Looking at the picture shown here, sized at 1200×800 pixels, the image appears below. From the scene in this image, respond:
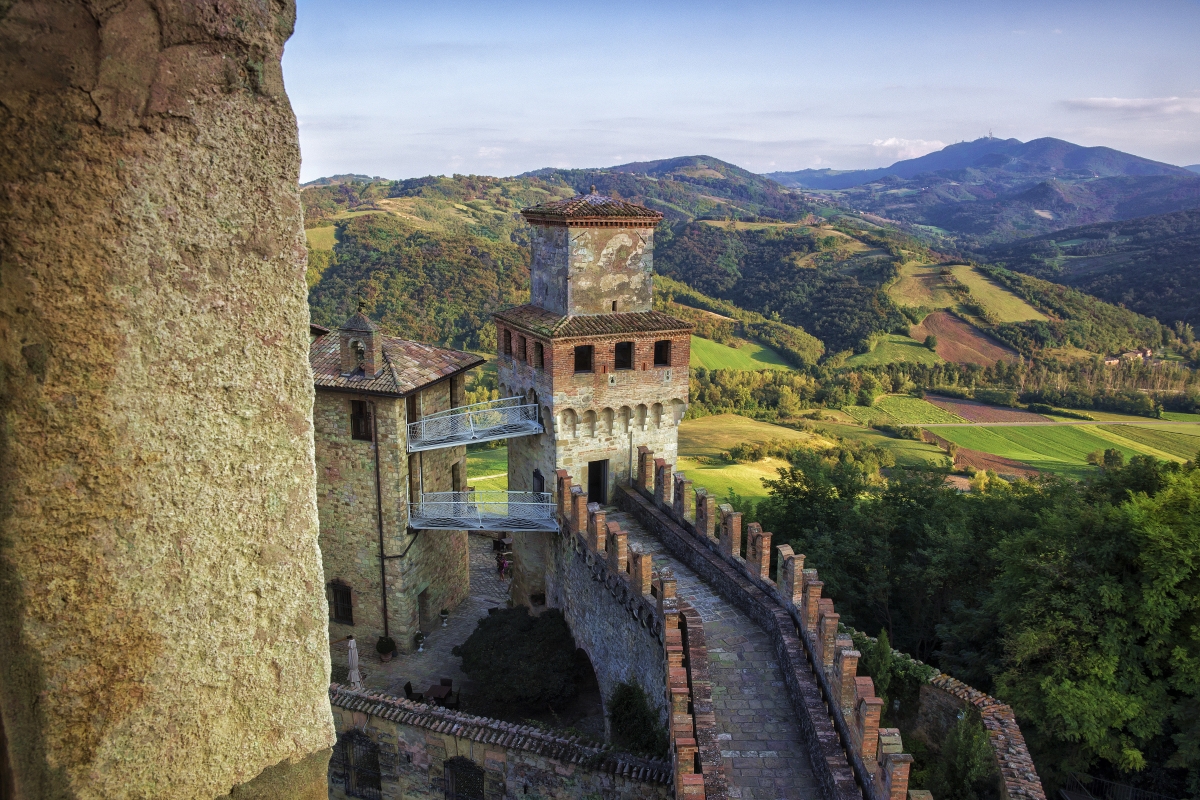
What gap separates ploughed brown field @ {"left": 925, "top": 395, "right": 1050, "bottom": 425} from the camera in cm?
6481

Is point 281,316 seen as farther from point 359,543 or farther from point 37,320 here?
point 359,543

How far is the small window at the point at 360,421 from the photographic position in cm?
1968

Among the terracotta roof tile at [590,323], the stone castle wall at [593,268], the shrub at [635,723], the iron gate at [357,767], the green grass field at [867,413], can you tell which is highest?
the stone castle wall at [593,268]

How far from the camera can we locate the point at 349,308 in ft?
209

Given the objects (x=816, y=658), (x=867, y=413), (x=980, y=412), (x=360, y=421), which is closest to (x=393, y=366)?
(x=360, y=421)

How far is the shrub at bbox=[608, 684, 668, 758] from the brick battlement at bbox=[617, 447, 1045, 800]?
8.56 feet

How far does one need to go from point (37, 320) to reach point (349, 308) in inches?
2533

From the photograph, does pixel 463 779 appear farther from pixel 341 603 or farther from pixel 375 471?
pixel 375 471

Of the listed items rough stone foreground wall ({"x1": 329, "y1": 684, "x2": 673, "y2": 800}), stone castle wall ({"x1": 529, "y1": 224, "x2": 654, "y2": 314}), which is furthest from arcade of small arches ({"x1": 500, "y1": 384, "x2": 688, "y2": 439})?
rough stone foreground wall ({"x1": 329, "y1": 684, "x2": 673, "y2": 800})

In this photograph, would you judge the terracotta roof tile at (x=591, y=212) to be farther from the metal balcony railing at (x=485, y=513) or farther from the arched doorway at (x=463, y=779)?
the arched doorway at (x=463, y=779)

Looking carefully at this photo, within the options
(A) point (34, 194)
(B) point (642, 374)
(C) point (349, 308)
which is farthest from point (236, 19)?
(C) point (349, 308)

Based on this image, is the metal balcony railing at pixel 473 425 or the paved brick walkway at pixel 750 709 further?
the metal balcony railing at pixel 473 425

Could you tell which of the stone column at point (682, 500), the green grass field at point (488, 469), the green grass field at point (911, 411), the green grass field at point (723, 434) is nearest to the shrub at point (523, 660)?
the stone column at point (682, 500)

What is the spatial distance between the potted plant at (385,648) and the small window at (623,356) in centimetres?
882
